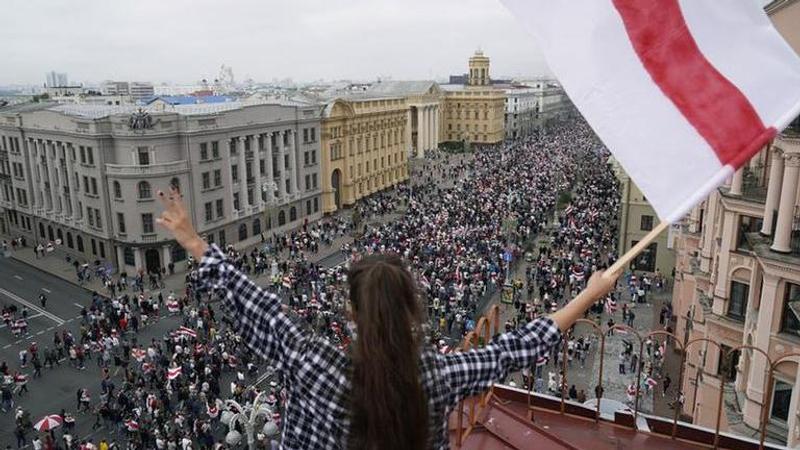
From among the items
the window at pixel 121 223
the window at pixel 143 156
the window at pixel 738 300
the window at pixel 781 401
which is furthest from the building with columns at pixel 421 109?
the window at pixel 781 401

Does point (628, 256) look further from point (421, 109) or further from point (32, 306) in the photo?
point (421, 109)

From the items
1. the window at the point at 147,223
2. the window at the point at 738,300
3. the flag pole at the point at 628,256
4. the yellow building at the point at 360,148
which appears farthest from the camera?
the yellow building at the point at 360,148

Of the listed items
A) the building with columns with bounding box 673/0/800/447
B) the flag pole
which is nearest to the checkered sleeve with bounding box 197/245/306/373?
the flag pole

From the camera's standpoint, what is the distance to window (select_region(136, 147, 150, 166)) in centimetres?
4050

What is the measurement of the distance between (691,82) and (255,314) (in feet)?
12.1

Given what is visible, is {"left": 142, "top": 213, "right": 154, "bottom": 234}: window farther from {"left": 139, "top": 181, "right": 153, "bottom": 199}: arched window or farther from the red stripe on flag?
the red stripe on flag

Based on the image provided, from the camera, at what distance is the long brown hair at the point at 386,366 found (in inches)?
99.0

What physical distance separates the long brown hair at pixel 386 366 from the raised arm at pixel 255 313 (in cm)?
46

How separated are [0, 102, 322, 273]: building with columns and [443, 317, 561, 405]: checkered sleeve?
134ft

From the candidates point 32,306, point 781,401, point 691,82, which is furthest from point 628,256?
point 32,306

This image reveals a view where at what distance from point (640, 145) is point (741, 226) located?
17.2m

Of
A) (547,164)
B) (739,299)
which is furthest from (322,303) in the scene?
(547,164)

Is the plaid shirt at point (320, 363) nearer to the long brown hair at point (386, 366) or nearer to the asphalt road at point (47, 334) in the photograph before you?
the long brown hair at point (386, 366)

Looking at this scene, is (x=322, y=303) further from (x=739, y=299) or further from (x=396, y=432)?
(x=396, y=432)
